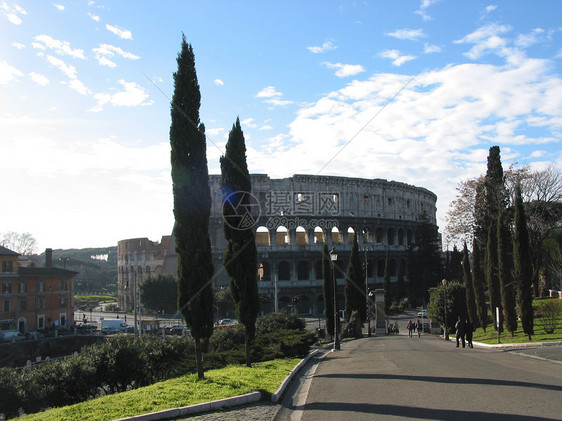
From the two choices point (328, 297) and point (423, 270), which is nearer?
point (328, 297)

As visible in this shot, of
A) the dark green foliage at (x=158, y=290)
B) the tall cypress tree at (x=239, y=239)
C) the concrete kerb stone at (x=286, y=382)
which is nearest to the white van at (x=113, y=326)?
the dark green foliage at (x=158, y=290)

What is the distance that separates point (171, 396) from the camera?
389 inches

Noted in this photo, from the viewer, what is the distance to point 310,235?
6400 cm

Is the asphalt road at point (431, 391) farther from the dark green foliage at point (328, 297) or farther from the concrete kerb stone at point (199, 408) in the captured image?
the dark green foliage at point (328, 297)

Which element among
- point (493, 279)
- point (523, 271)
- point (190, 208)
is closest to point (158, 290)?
point (493, 279)

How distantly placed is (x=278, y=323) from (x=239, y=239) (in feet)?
39.6

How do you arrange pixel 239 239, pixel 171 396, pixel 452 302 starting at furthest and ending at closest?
pixel 452 302, pixel 239 239, pixel 171 396

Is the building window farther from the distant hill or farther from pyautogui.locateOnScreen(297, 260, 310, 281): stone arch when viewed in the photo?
the distant hill

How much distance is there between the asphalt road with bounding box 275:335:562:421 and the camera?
27.1 feet

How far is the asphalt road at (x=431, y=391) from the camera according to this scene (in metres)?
8.27

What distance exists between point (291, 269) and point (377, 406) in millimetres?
54921

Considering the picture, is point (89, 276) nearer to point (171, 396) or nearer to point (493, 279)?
point (493, 279)

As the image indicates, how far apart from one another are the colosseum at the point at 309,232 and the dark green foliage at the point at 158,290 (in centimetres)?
332

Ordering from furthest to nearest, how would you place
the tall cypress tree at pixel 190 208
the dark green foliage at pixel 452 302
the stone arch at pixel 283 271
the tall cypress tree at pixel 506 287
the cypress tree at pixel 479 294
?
the stone arch at pixel 283 271, the dark green foliage at pixel 452 302, the cypress tree at pixel 479 294, the tall cypress tree at pixel 506 287, the tall cypress tree at pixel 190 208
